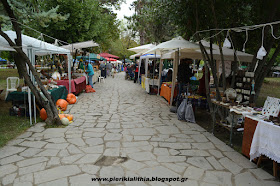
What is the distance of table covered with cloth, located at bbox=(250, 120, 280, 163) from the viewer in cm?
329

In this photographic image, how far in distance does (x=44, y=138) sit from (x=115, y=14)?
17680mm

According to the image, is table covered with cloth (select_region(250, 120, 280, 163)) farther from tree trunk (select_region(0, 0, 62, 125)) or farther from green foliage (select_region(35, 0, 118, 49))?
green foliage (select_region(35, 0, 118, 49))

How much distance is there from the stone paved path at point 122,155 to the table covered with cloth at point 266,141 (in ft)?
1.16

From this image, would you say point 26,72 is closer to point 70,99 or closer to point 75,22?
point 70,99

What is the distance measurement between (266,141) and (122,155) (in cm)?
261

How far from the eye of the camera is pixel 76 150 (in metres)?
4.24

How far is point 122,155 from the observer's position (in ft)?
13.3

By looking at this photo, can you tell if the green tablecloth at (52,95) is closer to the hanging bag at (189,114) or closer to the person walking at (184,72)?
the hanging bag at (189,114)

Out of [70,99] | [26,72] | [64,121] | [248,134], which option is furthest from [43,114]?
[248,134]

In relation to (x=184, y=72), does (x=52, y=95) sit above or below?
below

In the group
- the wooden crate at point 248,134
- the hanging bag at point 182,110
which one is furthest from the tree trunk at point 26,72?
the wooden crate at point 248,134

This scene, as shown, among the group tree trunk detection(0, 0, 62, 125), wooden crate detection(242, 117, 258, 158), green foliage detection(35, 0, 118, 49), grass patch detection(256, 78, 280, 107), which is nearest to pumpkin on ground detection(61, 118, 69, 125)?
tree trunk detection(0, 0, 62, 125)

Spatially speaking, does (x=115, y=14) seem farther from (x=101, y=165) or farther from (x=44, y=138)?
(x=101, y=165)

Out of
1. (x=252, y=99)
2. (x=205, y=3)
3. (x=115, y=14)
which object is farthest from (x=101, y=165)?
(x=115, y=14)
